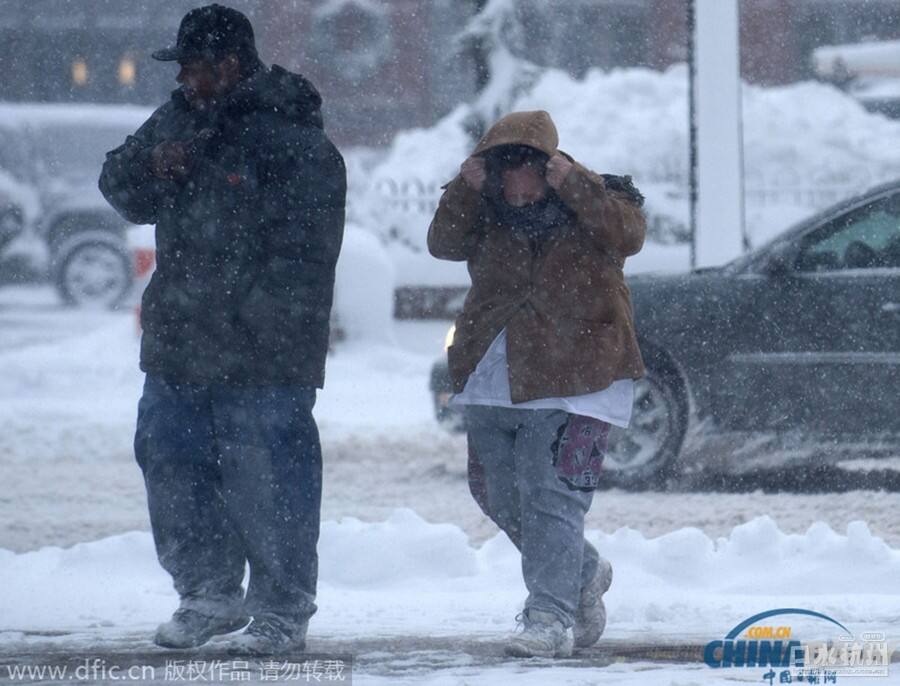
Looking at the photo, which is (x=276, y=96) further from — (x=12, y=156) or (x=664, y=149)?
(x=664, y=149)

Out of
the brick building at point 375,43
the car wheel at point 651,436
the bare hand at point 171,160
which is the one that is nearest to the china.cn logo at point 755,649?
the bare hand at point 171,160

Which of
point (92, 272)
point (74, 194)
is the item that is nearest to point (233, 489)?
point (92, 272)

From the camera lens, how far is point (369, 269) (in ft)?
47.1

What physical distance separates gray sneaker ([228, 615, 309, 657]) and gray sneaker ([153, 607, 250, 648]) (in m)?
0.10

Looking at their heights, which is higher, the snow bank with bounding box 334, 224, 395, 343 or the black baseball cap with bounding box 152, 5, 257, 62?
the snow bank with bounding box 334, 224, 395, 343

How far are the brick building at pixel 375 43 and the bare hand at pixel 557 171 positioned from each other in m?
21.3

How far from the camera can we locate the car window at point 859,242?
8.48m

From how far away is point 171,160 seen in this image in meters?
4.93

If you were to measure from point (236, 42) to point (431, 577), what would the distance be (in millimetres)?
2163

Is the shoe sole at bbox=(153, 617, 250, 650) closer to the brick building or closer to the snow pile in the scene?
the snow pile

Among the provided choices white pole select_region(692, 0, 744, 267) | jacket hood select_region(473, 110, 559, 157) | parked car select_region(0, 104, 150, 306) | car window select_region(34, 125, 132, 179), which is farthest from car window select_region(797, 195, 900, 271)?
car window select_region(34, 125, 132, 179)

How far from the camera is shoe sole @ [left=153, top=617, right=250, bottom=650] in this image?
4.95 meters

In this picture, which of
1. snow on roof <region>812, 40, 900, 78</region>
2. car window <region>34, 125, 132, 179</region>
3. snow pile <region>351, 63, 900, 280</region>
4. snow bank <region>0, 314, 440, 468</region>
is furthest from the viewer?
snow on roof <region>812, 40, 900, 78</region>

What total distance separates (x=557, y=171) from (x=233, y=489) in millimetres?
1242
